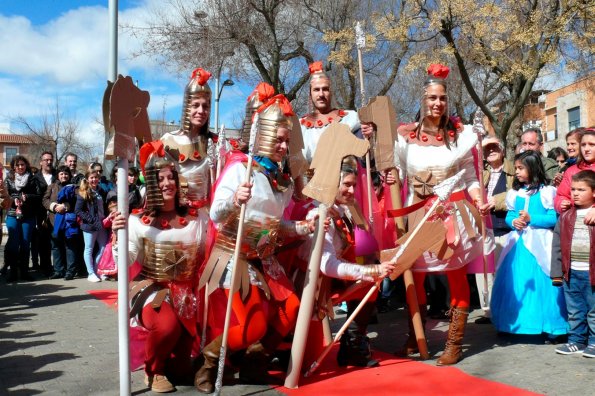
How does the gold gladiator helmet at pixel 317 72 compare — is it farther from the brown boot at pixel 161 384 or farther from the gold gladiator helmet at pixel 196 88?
the brown boot at pixel 161 384

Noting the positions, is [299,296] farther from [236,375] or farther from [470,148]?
[470,148]

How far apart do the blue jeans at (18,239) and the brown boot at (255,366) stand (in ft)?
20.2

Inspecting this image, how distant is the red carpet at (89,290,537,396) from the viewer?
11.7 ft

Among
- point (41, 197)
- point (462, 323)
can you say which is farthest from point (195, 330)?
point (41, 197)

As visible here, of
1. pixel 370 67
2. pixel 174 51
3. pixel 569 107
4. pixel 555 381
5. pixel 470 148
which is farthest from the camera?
pixel 569 107

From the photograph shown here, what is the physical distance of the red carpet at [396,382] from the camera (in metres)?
3.56

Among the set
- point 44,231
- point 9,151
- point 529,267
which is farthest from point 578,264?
point 9,151

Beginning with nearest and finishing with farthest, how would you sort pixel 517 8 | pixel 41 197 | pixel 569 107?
pixel 41 197 < pixel 517 8 < pixel 569 107

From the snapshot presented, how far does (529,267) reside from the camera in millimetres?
4875

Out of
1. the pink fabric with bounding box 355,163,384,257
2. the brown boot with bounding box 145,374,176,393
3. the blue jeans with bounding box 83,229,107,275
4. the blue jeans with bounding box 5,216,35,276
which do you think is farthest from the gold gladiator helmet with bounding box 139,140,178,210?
the blue jeans with bounding box 5,216,35,276

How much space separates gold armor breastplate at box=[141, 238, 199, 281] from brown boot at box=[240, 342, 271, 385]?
630 millimetres

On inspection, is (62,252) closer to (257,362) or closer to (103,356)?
(103,356)

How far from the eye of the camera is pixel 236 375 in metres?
3.96

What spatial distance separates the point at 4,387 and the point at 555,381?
342cm
